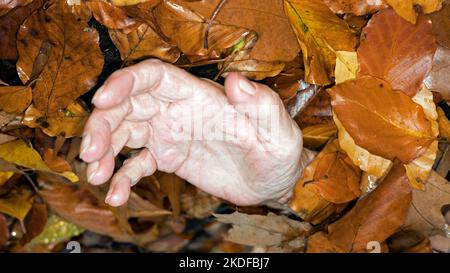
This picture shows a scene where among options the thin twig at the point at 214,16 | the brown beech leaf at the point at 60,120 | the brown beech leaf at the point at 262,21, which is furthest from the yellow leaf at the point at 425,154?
the brown beech leaf at the point at 60,120

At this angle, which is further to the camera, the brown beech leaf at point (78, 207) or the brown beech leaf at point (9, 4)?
the brown beech leaf at point (78, 207)

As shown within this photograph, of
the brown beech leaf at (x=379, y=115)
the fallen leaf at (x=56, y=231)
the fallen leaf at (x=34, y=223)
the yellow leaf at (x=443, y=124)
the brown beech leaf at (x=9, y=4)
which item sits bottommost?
the fallen leaf at (x=56, y=231)

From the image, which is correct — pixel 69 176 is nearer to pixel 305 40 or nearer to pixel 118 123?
pixel 118 123

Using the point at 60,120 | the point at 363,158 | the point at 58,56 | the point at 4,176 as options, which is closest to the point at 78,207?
the point at 4,176

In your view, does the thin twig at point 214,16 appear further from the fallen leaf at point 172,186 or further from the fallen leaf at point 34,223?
the fallen leaf at point 34,223

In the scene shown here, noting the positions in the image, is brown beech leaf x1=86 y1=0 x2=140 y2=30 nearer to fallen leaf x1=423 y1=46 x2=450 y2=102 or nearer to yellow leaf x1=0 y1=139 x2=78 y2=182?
yellow leaf x1=0 y1=139 x2=78 y2=182

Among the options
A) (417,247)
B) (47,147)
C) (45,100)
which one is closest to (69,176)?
(47,147)

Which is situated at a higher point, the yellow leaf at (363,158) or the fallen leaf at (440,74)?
the fallen leaf at (440,74)
